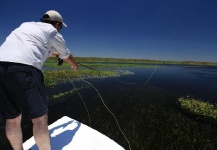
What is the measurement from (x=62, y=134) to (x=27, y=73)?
276 cm

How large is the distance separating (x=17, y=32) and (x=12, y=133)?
1850mm

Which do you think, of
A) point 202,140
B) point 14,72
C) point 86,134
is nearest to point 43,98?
point 14,72

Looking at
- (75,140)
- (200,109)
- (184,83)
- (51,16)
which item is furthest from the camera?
(184,83)

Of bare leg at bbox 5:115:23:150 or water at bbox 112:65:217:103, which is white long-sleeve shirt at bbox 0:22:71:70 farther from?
water at bbox 112:65:217:103

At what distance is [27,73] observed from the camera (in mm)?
3072

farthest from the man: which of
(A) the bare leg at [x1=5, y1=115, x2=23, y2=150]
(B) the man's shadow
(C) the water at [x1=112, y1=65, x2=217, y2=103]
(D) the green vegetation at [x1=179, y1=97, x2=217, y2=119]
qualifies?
(C) the water at [x1=112, y1=65, x2=217, y2=103]

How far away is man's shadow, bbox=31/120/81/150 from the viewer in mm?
4700

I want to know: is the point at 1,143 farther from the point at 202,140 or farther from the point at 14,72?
the point at 202,140

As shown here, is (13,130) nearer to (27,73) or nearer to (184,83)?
(27,73)

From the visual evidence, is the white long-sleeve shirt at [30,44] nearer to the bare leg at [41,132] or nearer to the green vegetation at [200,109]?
the bare leg at [41,132]

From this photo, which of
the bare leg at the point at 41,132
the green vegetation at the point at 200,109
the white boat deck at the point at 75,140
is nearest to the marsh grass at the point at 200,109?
the green vegetation at the point at 200,109

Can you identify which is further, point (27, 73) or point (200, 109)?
point (200, 109)

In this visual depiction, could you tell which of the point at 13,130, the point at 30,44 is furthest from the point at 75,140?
the point at 30,44

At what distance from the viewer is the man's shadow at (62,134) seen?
15.4 feet
